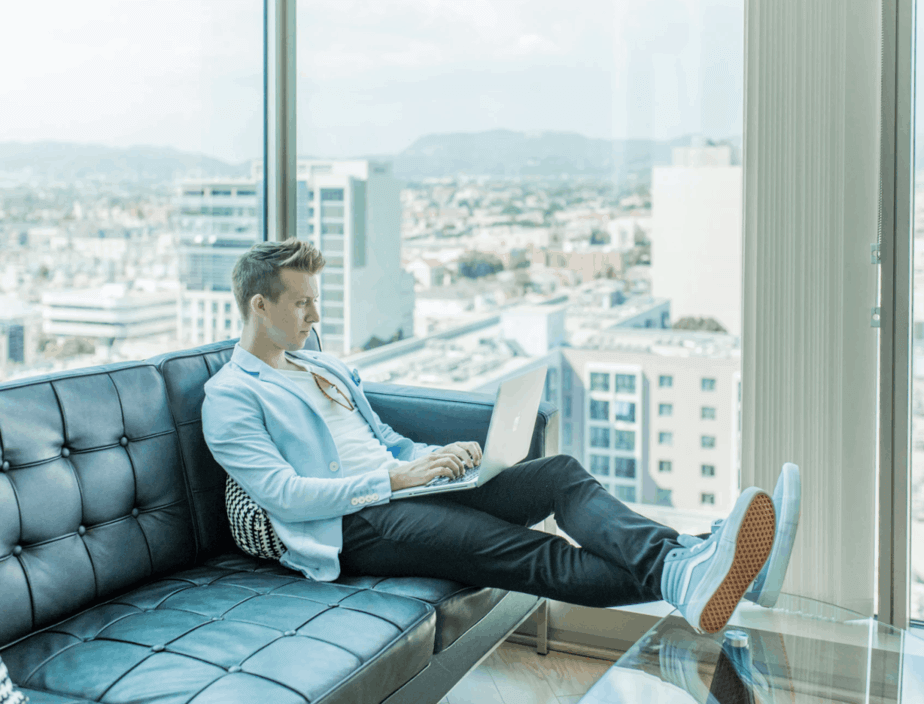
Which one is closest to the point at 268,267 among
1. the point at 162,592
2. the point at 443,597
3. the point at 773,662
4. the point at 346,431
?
the point at 346,431

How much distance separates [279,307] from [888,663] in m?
1.55

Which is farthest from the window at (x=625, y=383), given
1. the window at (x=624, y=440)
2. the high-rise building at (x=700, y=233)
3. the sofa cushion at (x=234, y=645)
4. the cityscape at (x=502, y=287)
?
the sofa cushion at (x=234, y=645)

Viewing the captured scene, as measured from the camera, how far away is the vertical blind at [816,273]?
223 cm

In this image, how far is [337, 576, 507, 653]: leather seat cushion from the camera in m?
1.80

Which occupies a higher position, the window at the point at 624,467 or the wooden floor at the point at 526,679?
the window at the point at 624,467

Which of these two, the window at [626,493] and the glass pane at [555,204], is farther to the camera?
the window at [626,493]

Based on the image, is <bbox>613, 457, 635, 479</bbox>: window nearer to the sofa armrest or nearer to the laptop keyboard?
the sofa armrest

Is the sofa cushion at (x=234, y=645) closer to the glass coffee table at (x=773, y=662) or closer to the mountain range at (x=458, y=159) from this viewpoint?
the glass coffee table at (x=773, y=662)

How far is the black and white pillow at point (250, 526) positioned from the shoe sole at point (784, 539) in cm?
107

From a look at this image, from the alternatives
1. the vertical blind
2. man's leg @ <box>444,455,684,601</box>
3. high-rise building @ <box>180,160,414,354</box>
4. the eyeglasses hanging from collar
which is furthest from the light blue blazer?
the vertical blind

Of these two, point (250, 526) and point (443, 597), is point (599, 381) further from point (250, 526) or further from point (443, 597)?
point (250, 526)

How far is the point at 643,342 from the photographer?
2.59m

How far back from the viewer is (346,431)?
222 cm

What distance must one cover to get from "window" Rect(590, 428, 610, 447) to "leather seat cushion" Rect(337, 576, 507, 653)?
2.76ft
